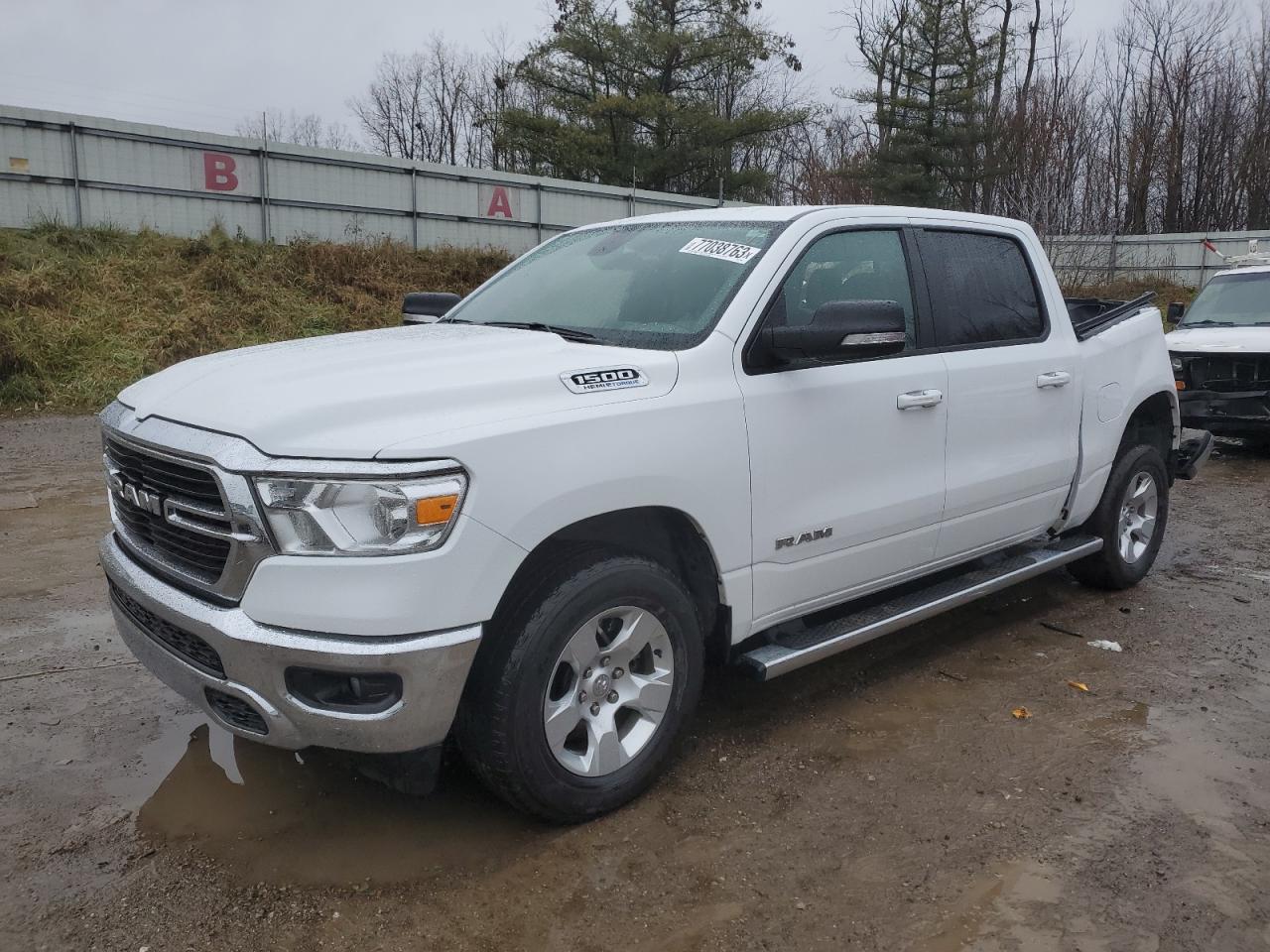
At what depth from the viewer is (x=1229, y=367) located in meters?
9.71

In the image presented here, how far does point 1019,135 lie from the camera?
22188 millimetres

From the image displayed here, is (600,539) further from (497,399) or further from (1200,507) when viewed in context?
(1200,507)

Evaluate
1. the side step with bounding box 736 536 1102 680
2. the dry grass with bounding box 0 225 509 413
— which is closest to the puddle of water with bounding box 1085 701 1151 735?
the side step with bounding box 736 536 1102 680

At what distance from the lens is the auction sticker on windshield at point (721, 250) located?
11.8 ft

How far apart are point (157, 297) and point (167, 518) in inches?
553

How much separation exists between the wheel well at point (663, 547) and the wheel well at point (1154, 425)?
10.1ft

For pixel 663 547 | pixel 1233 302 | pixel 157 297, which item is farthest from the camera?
pixel 157 297

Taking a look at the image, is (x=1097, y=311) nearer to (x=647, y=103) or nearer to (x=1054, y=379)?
(x=1054, y=379)

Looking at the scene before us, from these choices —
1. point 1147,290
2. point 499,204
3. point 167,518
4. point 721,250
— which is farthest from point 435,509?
point 1147,290

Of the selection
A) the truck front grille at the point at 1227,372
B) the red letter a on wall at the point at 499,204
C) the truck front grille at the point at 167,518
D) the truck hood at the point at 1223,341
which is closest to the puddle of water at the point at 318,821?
the truck front grille at the point at 167,518

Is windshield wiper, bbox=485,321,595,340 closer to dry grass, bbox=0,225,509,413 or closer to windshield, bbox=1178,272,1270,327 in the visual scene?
windshield, bbox=1178,272,1270,327

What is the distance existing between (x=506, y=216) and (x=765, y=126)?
1218 centimetres

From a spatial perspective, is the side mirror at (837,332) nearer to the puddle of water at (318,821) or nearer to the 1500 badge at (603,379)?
the 1500 badge at (603,379)

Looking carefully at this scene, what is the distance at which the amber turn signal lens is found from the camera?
2.54m
